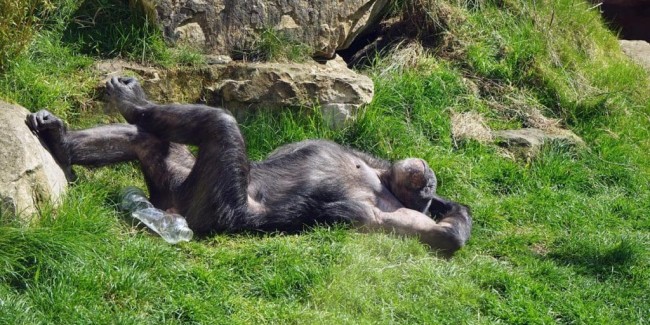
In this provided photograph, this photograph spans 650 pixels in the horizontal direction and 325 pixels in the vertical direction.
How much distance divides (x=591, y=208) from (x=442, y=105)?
70.2 inches

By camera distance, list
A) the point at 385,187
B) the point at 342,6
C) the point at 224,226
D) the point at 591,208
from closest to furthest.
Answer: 1. the point at 224,226
2. the point at 385,187
3. the point at 591,208
4. the point at 342,6

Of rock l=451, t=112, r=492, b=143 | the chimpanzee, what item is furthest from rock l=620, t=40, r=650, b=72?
the chimpanzee

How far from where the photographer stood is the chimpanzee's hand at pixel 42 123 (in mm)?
6000

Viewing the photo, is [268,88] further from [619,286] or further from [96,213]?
[619,286]

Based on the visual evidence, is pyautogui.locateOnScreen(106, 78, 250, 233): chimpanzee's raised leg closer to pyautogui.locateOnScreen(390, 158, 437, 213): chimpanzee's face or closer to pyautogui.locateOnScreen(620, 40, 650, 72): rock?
pyautogui.locateOnScreen(390, 158, 437, 213): chimpanzee's face

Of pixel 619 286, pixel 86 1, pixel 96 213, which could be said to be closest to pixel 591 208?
pixel 619 286

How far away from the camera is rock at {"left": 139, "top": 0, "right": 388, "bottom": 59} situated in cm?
791

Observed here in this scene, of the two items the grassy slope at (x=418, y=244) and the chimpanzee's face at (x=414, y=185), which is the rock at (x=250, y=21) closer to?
the grassy slope at (x=418, y=244)

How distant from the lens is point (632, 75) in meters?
10.2

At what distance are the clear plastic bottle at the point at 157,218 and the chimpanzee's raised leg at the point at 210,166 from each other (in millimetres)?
165

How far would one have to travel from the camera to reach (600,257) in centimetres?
662

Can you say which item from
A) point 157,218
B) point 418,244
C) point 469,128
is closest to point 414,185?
point 418,244

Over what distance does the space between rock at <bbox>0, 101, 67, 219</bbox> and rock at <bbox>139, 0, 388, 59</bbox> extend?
2.24m

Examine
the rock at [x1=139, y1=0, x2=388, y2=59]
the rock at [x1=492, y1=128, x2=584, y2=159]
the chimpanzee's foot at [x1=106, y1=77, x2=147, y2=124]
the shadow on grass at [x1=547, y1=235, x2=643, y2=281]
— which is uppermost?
the rock at [x1=139, y1=0, x2=388, y2=59]
